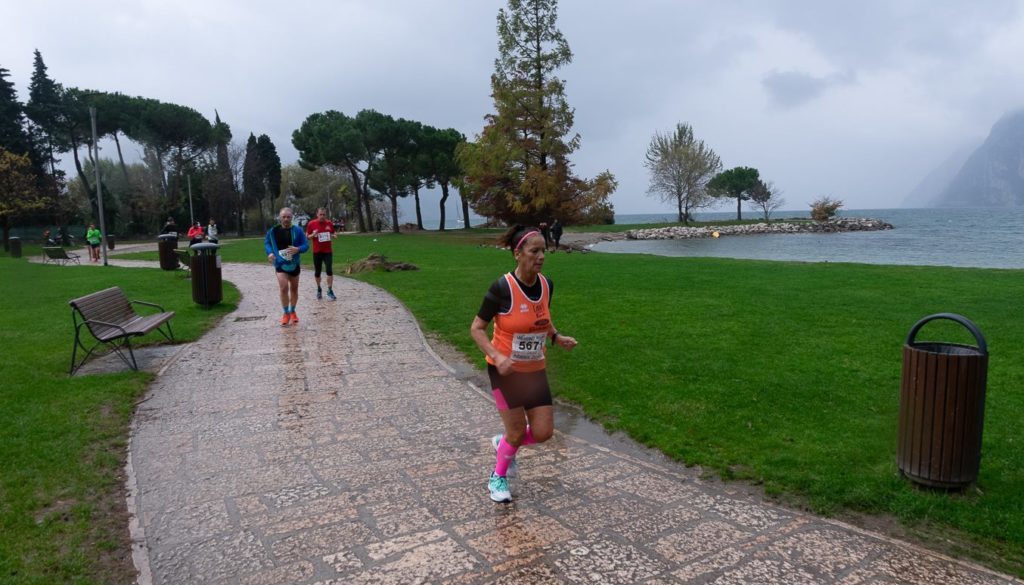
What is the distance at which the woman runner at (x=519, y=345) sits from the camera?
150 inches

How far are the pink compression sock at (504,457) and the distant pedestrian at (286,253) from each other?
6829mm

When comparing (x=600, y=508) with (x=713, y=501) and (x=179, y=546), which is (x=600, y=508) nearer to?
(x=713, y=501)

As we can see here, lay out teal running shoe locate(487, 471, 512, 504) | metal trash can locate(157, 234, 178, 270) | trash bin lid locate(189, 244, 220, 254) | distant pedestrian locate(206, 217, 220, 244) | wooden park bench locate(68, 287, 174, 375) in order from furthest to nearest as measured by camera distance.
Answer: distant pedestrian locate(206, 217, 220, 244) < metal trash can locate(157, 234, 178, 270) < trash bin lid locate(189, 244, 220, 254) < wooden park bench locate(68, 287, 174, 375) < teal running shoe locate(487, 471, 512, 504)

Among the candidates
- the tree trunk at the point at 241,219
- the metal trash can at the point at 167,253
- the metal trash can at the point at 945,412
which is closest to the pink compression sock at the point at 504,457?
the metal trash can at the point at 945,412

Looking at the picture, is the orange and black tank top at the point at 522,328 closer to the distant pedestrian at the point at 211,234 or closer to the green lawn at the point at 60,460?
the green lawn at the point at 60,460

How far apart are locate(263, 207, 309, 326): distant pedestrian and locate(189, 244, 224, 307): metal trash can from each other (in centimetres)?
229

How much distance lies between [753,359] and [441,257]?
1929 cm

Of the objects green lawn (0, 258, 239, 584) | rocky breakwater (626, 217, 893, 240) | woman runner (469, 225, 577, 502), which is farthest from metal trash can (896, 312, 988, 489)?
rocky breakwater (626, 217, 893, 240)

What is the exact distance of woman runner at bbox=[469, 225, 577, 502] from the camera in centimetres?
382

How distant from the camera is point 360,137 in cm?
5206

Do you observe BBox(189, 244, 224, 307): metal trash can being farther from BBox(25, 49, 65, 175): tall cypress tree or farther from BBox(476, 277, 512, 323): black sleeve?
BBox(25, 49, 65, 175): tall cypress tree

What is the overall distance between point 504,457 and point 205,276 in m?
9.57

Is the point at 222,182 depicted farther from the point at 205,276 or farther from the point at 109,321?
the point at 109,321

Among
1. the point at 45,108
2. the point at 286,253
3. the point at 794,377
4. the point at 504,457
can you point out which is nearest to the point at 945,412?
the point at 504,457
